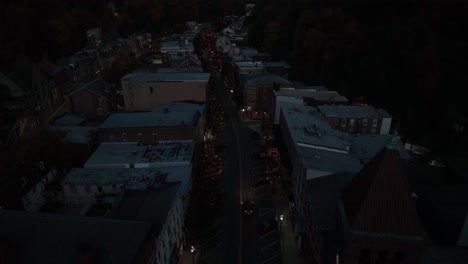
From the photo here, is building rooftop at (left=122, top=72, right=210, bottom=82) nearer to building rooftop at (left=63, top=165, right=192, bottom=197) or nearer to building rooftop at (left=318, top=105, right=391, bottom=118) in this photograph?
building rooftop at (left=318, top=105, right=391, bottom=118)

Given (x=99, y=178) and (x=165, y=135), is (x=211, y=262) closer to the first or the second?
(x=99, y=178)

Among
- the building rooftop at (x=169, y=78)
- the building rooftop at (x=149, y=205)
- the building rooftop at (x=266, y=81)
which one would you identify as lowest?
the building rooftop at (x=149, y=205)

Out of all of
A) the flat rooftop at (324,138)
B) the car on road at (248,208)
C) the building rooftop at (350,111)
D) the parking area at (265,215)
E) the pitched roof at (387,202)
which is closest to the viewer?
the pitched roof at (387,202)

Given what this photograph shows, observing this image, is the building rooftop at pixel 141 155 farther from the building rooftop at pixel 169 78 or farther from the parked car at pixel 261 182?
the building rooftop at pixel 169 78

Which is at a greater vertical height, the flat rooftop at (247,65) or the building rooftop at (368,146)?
the flat rooftop at (247,65)

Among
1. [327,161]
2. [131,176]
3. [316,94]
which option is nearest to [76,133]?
[131,176]

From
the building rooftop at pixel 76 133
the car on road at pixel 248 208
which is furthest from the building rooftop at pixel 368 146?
the building rooftop at pixel 76 133

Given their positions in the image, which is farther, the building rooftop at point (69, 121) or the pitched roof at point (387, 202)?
the building rooftop at point (69, 121)
